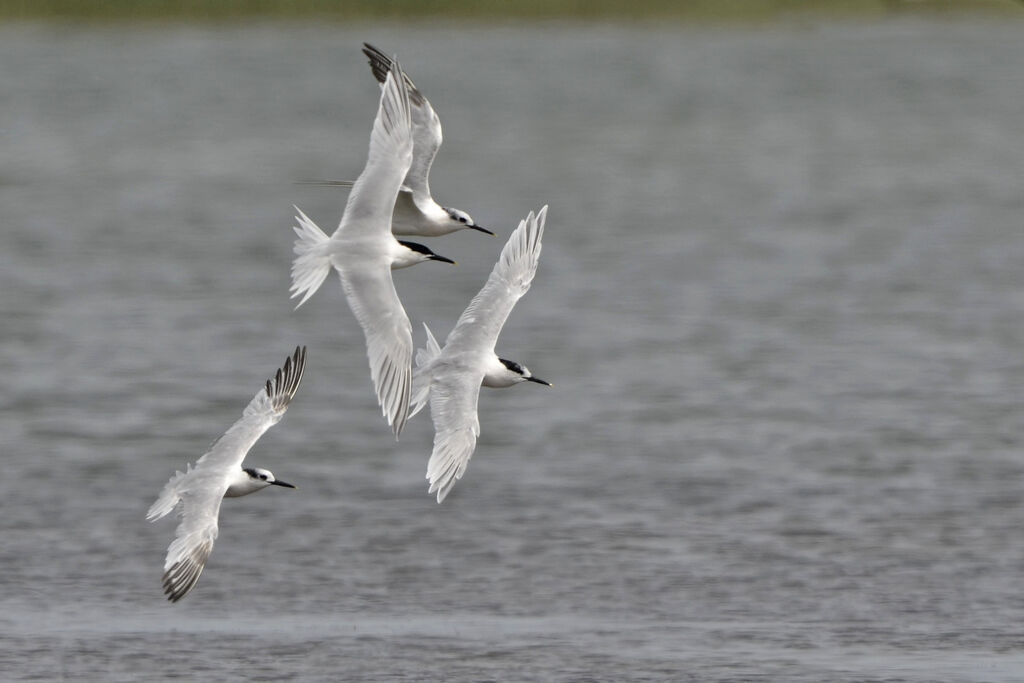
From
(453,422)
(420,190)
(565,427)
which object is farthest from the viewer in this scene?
(565,427)

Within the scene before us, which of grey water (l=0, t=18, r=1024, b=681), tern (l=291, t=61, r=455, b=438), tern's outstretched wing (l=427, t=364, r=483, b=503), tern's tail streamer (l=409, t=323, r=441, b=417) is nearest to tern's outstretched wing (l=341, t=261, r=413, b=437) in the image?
tern (l=291, t=61, r=455, b=438)

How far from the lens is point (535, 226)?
11.5m

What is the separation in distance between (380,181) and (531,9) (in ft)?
275

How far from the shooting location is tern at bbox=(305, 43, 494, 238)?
10.9 m

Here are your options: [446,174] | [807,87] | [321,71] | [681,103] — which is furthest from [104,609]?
[321,71]

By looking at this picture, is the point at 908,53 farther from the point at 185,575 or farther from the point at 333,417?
the point at 185,575

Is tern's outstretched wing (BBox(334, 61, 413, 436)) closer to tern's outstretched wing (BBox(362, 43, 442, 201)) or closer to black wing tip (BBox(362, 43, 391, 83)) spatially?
tern's outstretched wing (BBox(362, 43, 442, 201))

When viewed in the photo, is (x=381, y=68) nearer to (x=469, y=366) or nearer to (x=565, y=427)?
(x=469, y=366)

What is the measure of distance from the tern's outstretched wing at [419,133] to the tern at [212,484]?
3.30ft

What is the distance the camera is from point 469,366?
11.1m

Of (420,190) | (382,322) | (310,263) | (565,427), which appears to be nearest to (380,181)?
(310,263)

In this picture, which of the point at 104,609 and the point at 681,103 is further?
the point at 681,103

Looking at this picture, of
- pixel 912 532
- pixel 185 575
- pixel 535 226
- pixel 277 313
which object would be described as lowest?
pixel 277 313

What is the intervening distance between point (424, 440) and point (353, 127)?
36.2 m
